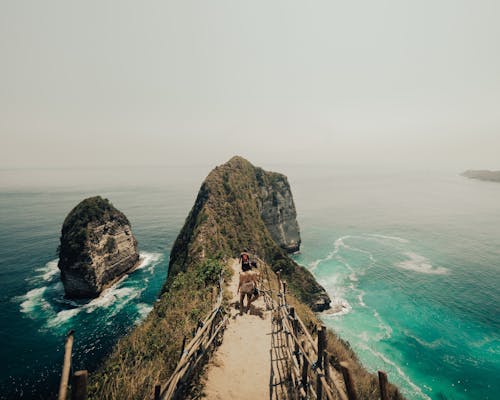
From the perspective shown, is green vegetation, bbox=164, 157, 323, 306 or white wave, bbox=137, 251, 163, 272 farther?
white wave, bbox=137, 251, 163, 272

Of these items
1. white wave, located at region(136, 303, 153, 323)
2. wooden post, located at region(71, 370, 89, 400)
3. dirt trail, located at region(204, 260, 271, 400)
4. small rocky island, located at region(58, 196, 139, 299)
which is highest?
wooden post, located at region(71, 370, 89, 400)

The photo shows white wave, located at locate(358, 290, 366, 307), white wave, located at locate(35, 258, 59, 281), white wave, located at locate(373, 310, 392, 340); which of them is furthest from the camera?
white wave, located at locate(35, 258, 59, 281)

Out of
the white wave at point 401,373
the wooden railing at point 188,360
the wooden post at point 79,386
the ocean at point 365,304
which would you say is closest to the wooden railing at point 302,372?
the wooden railing at point 188,360

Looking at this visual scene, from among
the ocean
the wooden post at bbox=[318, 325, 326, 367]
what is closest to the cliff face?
the ocean

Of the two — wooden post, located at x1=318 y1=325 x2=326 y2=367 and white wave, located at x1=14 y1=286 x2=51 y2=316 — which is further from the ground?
wooden post, located at x1=318 y1=325 x2=326 y2=367

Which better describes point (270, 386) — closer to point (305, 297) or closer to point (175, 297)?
point (175, 297)

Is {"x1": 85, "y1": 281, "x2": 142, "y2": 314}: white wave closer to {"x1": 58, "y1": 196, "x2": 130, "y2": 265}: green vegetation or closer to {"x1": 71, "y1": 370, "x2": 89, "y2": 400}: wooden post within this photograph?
{"x1": 58, "y1": 196, "x2": 130, "y2": 265}: green vegetation

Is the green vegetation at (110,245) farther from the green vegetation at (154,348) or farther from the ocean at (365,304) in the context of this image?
the green vegetation at (154,348)
